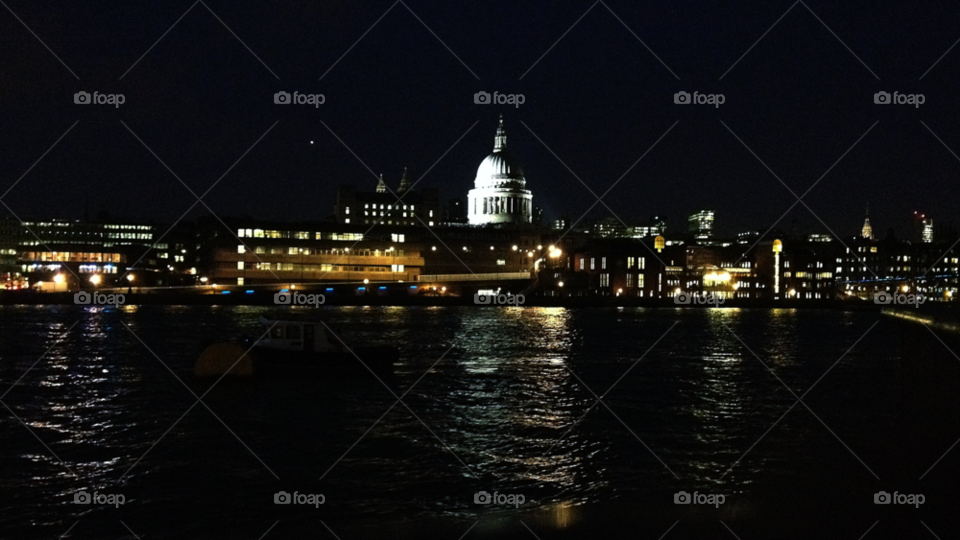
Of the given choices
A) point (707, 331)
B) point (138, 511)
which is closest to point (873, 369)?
point (707, 331)

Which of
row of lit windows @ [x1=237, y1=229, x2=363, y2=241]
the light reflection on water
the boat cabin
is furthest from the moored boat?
row of lit windows @ [x1=237, y1=229, x2=363, y2=241]

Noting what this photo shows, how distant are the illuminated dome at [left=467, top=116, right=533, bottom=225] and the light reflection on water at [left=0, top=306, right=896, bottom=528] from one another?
5830 inches

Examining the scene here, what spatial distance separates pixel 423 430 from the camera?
717 inches

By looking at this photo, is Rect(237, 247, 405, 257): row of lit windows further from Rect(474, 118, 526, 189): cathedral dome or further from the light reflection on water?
the light reflection on water

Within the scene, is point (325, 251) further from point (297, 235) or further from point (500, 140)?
point (500, 140)

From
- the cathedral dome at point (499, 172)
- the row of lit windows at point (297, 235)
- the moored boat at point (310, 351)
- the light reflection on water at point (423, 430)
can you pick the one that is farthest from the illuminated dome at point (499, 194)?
the moored boat at point (310, 351)

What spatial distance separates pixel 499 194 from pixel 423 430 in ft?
550

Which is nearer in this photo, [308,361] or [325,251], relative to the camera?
[308,361]

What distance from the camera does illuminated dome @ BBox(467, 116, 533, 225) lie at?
18462 centimetres

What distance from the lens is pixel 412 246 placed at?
128 m

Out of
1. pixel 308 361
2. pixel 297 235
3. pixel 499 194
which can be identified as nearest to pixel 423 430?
pixel 308 361

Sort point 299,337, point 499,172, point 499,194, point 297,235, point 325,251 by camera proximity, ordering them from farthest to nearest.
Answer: point 499,172, point 499,194, point 325,251, point 297,235, point 299,337

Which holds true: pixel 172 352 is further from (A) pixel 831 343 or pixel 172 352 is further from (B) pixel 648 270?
(B) pixel 648 270

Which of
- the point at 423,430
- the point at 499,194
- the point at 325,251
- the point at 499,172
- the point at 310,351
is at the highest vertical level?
the point at 499,172
